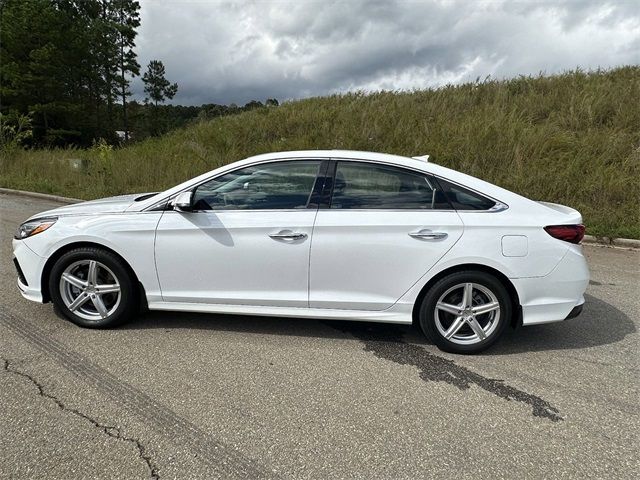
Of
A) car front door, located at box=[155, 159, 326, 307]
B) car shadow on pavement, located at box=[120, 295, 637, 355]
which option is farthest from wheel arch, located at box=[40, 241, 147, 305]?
car shadow on pavement, located at box=[120, 295, 637, 355]

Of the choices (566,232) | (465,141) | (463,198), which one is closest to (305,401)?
(463,198)

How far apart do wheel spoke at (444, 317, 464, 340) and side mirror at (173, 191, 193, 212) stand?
90.6 inches

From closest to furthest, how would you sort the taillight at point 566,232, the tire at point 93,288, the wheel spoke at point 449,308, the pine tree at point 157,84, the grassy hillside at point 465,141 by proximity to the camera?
the taillight at point 566,232 → the wheel spoke at point 449,308 → the tire at point 93,288 → the grassy hillside at point 465,141 → the pine tree at point 157,84

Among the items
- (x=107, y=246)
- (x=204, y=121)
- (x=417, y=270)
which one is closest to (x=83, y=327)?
(x=107, y=246)

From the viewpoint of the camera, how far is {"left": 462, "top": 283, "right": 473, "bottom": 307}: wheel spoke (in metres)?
3.03

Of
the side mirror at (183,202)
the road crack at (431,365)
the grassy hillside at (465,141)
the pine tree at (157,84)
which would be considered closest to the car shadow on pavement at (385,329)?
the road crack at (431,365)

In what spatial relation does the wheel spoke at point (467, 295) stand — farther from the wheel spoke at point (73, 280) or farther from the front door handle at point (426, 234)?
the wheel spoke at point (73, 280)

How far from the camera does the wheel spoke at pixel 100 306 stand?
336 cm

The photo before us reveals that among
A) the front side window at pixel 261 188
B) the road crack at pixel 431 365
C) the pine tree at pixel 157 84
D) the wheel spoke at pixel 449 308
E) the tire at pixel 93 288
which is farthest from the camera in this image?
the pine tree at pixel 157 84

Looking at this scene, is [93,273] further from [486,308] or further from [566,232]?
[566,232]

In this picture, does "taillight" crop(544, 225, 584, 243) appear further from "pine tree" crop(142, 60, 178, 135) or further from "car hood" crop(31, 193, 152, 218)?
"pine tree" crop(142, 60, 178, 135)

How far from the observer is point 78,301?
11.1ft

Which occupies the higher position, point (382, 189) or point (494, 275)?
point (382, 189)

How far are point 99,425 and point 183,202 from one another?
1.63 m
